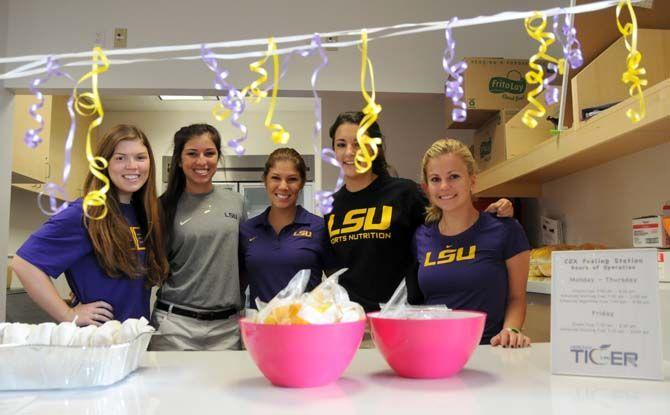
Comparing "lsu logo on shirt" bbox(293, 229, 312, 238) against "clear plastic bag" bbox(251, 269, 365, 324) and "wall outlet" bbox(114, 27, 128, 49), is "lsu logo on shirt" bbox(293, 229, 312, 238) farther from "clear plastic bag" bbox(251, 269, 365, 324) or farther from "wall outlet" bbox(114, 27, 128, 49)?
"wall outlet" bbox(114, 27, 128, 49)

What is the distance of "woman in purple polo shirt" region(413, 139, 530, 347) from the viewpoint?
4.71 feet

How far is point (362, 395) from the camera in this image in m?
0.74

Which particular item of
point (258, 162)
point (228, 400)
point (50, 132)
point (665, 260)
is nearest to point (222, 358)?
point (228, 400)

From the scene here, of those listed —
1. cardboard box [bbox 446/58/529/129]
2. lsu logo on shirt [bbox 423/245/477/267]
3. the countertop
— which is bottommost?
the countertop

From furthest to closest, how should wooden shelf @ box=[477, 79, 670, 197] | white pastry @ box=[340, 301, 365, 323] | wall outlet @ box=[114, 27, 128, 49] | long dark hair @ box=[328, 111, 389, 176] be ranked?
wall outlet @ box=[114, 27, 128, 49] → long dark hair @ box=[328, 111, 389, 176] → wooden shelf @ box=[477, 79, 670, 197] → white pastry @ box=[340, 301, 365, 323]

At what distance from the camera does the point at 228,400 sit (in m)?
0.72

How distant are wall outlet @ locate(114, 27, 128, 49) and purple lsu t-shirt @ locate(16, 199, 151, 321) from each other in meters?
2.06

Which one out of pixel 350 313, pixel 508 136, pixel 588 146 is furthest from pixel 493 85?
pixel 350 313

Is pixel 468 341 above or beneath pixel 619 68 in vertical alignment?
beneath

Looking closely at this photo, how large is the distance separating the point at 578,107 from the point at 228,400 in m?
1.58

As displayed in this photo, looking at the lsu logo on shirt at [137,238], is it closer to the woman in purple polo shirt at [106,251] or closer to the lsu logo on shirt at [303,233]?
the woman in purple polo shirt at [106,251]

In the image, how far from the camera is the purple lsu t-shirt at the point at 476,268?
1.44m

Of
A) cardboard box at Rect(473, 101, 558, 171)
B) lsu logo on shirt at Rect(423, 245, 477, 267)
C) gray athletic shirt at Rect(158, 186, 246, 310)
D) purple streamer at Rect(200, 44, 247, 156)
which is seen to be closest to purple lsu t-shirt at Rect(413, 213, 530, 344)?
lsu logo on shirt at Rect(423, 245, 477, 267)

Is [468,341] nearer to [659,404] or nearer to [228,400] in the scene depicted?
[659,404]
